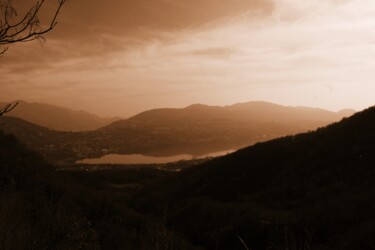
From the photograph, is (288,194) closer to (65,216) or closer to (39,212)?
(65,216)

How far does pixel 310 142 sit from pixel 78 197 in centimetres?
2976

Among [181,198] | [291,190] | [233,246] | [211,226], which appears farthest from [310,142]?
[233,246]

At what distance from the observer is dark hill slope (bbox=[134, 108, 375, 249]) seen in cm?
1941

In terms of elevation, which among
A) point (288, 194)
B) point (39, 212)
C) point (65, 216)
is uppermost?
point (39, 212)

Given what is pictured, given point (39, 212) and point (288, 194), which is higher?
point (39, 212)

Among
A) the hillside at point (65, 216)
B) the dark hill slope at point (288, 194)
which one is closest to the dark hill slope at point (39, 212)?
the hillside at point (65, 216)

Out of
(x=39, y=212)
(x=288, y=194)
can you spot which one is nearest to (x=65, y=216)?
(x=39, y=212)

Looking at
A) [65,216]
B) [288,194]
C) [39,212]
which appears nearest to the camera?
[39,212]

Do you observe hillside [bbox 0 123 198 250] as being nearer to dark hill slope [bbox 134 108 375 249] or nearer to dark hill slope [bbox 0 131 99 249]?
dark hill slope [bbox 0 131 99 249]

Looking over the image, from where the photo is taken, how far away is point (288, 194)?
109ft

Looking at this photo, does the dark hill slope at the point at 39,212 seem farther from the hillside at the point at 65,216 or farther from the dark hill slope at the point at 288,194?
the dark hill slope at the point at 288,194

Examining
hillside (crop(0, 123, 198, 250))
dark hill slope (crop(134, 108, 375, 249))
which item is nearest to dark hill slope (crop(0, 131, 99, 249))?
hillside (crop(0, 123, 198, 250))

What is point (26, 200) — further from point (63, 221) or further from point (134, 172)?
point (134, 172)

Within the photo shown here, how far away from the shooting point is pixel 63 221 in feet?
46.8
